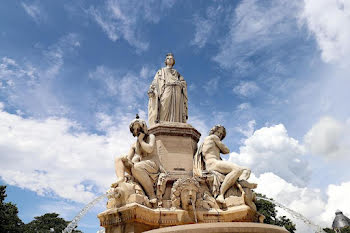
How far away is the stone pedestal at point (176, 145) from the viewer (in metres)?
11.0

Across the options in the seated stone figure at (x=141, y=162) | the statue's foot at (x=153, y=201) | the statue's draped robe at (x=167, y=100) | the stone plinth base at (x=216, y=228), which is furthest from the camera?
the statue's draped robe at (x=167, y=100)

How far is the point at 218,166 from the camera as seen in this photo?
1066 centimetres

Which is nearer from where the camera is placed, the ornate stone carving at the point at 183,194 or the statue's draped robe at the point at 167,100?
the ornate stone carving at the point at 183,194

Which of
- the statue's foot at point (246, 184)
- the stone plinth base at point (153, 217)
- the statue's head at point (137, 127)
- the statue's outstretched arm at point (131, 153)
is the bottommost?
the stone plinth base at point (153, 217)

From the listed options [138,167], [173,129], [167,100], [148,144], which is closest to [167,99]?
[167,100]

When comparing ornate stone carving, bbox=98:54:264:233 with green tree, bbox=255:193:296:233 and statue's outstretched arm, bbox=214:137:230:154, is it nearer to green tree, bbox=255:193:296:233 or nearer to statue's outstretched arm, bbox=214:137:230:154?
statue's outstretched arm, bbox=214:137:230:154

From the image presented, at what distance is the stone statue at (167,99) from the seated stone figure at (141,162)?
5.06 feet

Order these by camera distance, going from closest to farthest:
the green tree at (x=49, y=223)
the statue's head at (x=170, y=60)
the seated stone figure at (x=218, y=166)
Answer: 1. the seated stone figure at (x=218, y=166)
2. the statue's head at (x=170, y=60)
3. the green tree at (x=49, y=223)

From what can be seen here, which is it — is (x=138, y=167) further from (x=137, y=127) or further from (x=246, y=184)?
(x=246, y=184)

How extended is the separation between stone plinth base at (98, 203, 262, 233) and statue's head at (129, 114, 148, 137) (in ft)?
9.17

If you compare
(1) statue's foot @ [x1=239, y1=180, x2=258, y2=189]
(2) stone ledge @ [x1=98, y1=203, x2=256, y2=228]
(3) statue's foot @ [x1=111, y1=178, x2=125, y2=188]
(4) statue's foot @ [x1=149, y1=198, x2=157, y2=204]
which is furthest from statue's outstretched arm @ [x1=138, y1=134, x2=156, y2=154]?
(1) statue's foot @ [x1=239, y1=180, x2=258, y2=189]

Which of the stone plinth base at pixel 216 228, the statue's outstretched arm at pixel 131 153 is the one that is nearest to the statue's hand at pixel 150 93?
the statue's outstretched arm at pixel 131 153

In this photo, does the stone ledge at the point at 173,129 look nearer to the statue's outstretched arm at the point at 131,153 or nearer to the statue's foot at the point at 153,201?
the statue's outstretched arm at the point at 131,153

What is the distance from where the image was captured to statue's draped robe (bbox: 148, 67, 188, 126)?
40.9 ft
